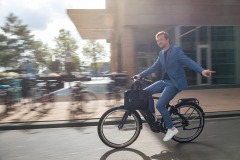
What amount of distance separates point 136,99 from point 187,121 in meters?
1.07

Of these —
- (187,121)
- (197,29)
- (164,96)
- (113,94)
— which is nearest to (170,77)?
(164,96)

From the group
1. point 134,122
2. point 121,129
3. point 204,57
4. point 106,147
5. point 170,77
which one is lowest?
point 106,147

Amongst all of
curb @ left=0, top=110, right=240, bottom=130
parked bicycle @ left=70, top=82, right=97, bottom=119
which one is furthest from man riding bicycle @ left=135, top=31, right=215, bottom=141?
parked bicycle @ left=70, top=82, right=97, bottom=119

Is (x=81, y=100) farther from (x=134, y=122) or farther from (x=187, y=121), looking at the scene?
(x=187, y=121)

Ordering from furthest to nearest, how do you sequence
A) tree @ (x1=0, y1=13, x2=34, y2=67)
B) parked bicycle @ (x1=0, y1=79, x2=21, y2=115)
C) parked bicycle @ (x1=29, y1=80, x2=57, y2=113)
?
tree @ (x1=0, y1=13, x2=34, y2=67) → parked bicycle @ (x1=29, y1=80, x2=57, y2=113) → parked bicycle @ (x1=0, y1=79, x2=21, y2=115)

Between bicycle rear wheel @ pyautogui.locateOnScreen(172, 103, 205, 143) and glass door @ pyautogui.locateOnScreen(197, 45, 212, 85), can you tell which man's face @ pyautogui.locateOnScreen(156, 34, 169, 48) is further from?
glass door @ pyautogui.locateOnScreen(197, 45, 212, 85)

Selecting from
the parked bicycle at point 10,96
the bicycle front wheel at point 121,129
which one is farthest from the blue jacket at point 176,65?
the parked bicycle at point 10,96

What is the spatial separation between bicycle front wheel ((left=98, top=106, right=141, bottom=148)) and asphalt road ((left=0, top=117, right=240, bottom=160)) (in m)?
0.14

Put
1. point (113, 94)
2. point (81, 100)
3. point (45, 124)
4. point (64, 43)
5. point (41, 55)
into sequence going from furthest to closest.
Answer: point (41, 55) → point (64, 43) → point (113, 94) → point (81, 100) → point (45, 124)

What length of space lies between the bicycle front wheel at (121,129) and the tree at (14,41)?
57876mm

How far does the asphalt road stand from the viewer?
4.53 meters

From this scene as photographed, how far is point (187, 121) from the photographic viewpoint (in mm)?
5156

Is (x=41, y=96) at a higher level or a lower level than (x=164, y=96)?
lower

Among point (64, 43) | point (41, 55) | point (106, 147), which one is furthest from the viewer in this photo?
point (41, 55)
